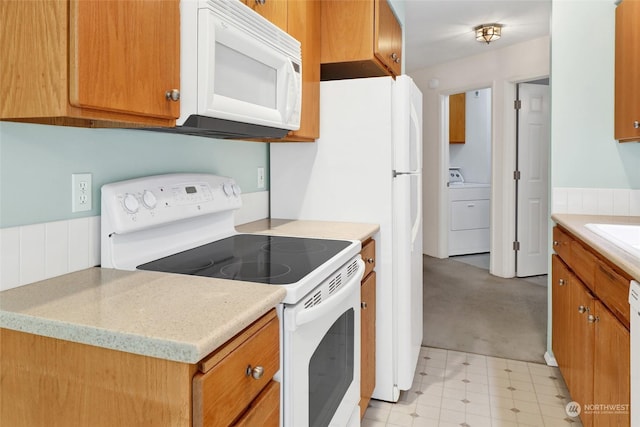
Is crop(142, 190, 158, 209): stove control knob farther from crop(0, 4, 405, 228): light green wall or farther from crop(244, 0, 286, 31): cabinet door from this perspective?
crop(244, 0, 286, 31): cabinet door

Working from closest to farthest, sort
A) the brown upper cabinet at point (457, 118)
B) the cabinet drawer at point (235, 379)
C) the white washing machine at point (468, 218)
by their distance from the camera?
the cabinet drawer at point (235, 379)
the white washing machine at point (468, 218)
the brown upper cabinet at point (457, 118)

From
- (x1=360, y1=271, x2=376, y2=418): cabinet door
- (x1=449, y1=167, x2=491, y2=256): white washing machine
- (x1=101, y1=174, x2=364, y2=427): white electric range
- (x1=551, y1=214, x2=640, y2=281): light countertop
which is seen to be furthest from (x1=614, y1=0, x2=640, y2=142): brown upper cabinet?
(x1=449, y1=167, x2=491, y2=256): white washing machine

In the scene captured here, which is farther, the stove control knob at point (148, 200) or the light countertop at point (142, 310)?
the stove control knob at point (148, 200)

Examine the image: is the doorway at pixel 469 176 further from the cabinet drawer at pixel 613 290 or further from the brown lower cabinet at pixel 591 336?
the cabinet drawer at pixel 613 290

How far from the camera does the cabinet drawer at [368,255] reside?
187cm

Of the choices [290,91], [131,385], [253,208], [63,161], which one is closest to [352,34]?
[290,91]

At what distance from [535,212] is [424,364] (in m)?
2.72

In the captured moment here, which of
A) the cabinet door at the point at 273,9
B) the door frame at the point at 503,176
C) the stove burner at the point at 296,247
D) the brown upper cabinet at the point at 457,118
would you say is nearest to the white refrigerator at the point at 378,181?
the cabinet door at the point at 273,9

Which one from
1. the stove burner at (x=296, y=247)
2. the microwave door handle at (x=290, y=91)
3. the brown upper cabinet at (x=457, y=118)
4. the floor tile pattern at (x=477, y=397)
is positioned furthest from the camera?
the brown upper cabinet at (x=457, y=118)

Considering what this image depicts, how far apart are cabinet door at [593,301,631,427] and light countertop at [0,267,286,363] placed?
109cm

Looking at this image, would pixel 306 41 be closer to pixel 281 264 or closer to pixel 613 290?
pixel 281 264

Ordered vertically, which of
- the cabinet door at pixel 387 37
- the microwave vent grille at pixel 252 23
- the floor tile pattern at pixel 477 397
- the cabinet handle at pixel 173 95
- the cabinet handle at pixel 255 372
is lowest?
the floor tile pattern at pixel 477 397

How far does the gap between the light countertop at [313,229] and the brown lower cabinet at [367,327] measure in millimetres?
75

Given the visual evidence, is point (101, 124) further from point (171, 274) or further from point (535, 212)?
point (535, 212)
